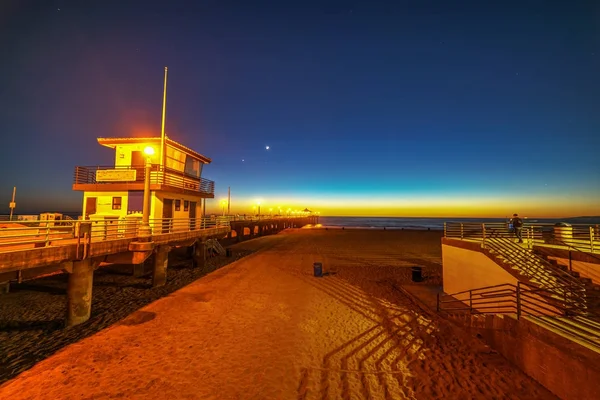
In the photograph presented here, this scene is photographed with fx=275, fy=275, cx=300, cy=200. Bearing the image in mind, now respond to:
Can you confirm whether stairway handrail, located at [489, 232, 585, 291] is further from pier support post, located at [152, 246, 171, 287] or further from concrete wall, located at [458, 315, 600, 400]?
pier support post, located at [152, 246, 171, 287]

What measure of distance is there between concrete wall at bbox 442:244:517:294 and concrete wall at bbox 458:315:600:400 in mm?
2607

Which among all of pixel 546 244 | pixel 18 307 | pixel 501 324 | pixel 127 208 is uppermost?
pixel 127 208

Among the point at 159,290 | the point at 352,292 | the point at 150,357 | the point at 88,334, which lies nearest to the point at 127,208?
the point at 159,290

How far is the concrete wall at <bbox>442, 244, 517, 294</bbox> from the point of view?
10.1 m

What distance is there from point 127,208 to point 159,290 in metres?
8.22

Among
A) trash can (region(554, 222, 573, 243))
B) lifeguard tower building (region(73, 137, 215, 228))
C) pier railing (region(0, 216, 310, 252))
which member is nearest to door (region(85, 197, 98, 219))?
lifeguard tower building (region(73, 137, 215, 228))

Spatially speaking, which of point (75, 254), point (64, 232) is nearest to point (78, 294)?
point (75, 254)

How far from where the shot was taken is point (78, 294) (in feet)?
31.3

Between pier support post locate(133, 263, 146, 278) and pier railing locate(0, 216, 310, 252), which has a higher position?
pier railing locate(0, 216, 310, 252)

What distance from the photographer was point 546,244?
11008 millimetres

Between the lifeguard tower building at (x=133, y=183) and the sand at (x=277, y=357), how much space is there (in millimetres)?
8836

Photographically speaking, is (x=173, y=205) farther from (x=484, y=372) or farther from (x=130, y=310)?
(x=484, y=372)

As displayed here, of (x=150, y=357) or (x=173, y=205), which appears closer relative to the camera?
(x=150, y=357)

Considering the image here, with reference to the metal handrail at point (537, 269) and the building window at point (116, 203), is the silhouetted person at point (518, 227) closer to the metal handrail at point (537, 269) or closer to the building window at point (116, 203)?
the metal handrail at point (537, 269)
